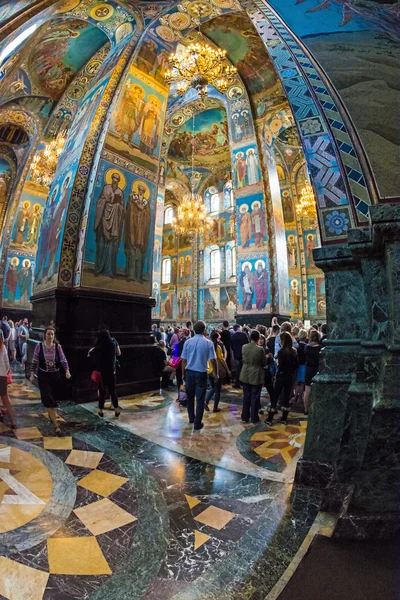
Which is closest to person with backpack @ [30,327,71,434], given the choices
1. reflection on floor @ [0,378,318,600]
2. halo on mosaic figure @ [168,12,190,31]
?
reflection on floor @ [0,378,318,600]

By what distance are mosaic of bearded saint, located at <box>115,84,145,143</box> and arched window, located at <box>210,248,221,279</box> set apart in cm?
1361

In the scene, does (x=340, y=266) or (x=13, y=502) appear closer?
(x=13, y=502)

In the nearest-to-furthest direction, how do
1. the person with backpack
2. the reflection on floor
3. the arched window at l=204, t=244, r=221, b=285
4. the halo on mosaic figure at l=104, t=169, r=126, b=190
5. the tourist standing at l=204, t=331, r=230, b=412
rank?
1. the reflection on floor
2. the person with backpack
3. the tourist standing at l=204, t=331, r=230, b=412
4. the halo on mosaic figure at l=104, t=169, r=126, b=190
5. the arched window at l=204, t=244, r=221, b=285

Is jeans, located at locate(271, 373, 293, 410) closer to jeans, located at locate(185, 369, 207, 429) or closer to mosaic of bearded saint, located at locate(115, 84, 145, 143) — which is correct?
jeans, located at locate(185, 369, 207, 429)

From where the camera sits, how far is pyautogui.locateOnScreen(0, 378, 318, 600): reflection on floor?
1.57 meters

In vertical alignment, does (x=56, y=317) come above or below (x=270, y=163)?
below

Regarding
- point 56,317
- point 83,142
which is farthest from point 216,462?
point 83,142

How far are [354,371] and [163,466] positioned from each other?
6.37ft

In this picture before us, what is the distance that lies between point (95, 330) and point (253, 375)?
135 inches

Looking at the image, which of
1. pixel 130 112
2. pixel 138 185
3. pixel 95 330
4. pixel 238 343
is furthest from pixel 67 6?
pixel 238 343

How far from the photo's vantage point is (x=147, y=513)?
2.18 meters

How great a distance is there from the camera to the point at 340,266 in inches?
110

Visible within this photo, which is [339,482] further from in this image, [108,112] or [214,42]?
[214,42]

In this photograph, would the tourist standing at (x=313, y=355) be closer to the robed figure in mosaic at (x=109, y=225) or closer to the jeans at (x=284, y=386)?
the jeans at (x=284, y=386)
